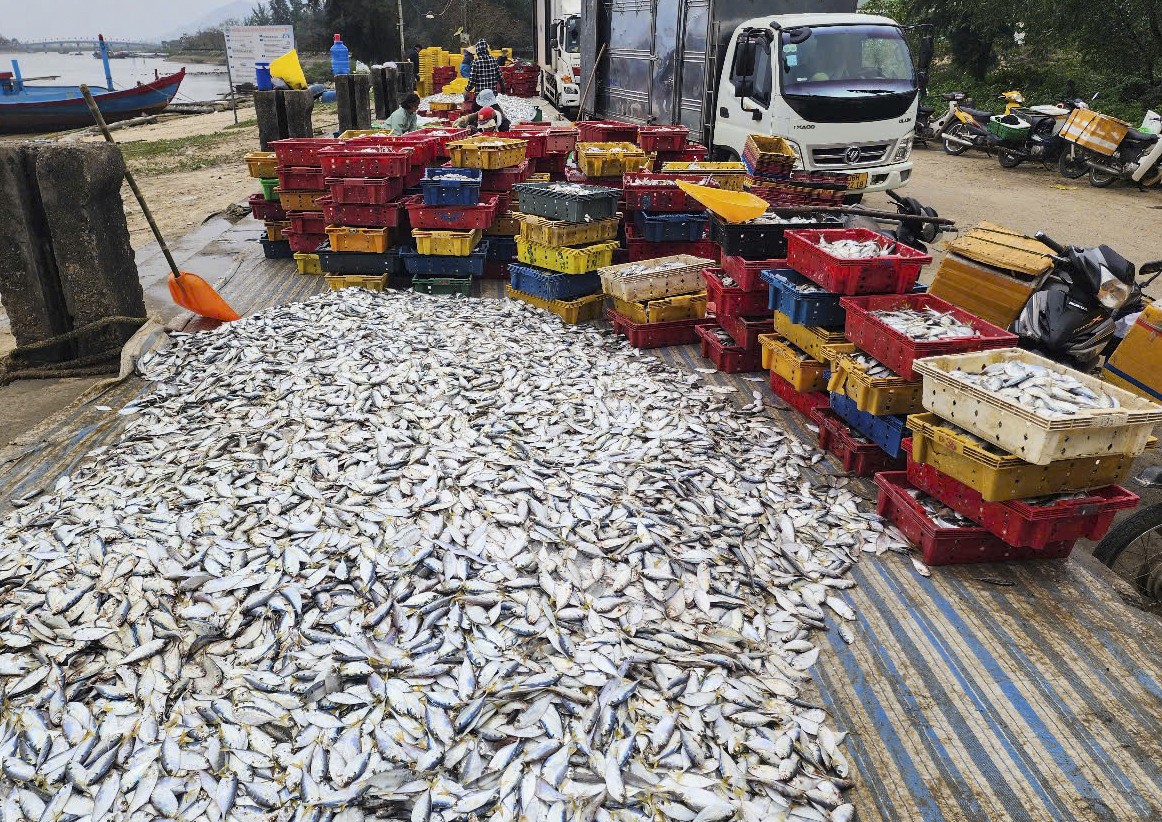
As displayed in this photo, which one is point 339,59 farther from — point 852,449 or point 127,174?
point 852,449

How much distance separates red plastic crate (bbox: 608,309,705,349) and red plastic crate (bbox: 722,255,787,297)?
1049 mm

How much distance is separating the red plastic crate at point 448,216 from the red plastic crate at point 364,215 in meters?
0.26

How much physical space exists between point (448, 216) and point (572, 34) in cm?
1858

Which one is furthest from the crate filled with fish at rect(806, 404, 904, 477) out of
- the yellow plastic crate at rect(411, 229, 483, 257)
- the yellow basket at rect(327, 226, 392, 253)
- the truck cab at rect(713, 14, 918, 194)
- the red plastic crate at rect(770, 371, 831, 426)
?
the truck cab at rect(713, 14, 918, 194)

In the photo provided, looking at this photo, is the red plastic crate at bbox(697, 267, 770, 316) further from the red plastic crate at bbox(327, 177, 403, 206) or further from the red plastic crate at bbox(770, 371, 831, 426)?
the red plastic crate at bbox(327, 177, 403, 206)

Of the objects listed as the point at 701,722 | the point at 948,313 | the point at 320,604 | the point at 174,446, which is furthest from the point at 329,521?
the point at 948,313

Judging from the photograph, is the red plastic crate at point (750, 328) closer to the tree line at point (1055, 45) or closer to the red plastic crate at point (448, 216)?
the red plastic crate at point (448, 216)

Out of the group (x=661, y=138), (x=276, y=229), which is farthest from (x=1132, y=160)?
(x=276, y=229)

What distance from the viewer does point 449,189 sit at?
362 inches

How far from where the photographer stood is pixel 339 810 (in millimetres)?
2836

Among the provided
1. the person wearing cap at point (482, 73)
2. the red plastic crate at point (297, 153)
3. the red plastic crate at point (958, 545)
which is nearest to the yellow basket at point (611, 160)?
the red plastic crate at point (297, 153)

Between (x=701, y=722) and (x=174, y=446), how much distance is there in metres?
4.31

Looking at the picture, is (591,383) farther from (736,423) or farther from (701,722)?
(701,722)

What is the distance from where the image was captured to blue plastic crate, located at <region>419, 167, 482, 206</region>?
9125 millimetres
